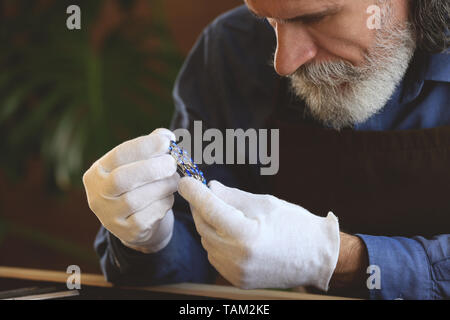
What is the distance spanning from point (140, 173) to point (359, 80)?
38 cm

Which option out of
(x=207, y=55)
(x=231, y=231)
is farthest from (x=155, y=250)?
(x=207, y=55)

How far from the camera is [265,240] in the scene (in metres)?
0.62

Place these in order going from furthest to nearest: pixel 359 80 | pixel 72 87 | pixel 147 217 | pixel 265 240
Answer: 1. pixel 72 87
2. pixel 359 80
3. pixel 147 217
4. pixel 265 240

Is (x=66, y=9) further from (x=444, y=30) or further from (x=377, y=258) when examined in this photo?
(x=377, y=258)

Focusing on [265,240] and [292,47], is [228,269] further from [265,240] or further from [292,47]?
[292,47]

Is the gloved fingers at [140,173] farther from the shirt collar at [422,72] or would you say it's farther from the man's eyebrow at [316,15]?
the shirt collar at [422,72]

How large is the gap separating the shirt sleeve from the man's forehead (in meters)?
0.31

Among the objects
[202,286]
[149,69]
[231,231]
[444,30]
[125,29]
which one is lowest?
[202,286]

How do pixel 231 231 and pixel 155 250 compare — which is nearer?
pixel 231 231

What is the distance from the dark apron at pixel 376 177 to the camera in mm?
817

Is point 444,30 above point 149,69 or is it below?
below

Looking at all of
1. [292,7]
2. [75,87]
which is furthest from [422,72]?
[75,87]

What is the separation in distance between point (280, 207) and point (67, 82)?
3.75ft

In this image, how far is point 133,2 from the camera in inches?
64.9
